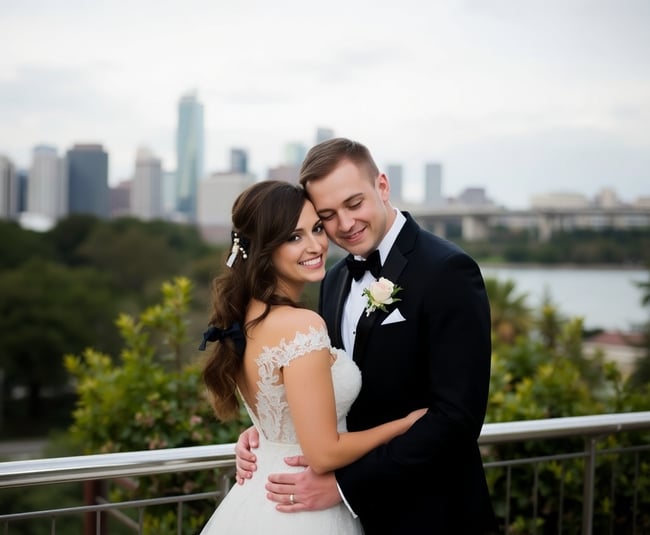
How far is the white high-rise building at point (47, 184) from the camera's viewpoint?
62.3 metres

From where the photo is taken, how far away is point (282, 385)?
6.79 ft

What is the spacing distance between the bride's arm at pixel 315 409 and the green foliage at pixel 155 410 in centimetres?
167

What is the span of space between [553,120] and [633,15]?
32.6 metres

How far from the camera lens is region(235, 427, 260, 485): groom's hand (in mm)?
Result: 2221

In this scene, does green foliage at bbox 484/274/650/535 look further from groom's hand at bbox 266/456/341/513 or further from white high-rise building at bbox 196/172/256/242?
white high-rise building at bbox 196/172/256/242

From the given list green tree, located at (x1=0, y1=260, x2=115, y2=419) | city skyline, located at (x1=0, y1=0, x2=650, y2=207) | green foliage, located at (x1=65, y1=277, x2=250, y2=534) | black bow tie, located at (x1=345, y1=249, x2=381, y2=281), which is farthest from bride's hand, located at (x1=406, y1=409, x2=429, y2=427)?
green tree, located at (x1=0, y1=260, x2=115, y2=419)

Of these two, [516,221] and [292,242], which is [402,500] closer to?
[292,242]

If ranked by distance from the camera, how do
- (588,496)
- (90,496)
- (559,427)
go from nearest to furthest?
1. (559,427)
2. (588,496)
3. (90,496)

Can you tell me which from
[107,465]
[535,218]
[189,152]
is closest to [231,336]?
[107,465]

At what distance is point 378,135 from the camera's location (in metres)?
59.2

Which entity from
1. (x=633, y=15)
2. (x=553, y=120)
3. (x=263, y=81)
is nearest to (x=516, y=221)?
(x=633, y=15)

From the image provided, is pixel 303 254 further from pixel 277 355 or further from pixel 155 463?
pixel 155 463

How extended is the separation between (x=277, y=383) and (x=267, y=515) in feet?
1.28

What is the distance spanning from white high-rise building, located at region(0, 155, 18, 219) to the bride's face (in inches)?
2514
